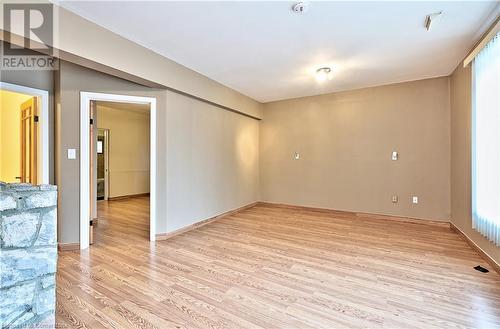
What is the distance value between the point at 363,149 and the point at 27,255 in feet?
17.1

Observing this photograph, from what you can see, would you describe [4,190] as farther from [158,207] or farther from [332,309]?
[332,309]

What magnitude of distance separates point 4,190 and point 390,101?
5.56 metres

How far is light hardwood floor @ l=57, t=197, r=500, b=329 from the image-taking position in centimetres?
184

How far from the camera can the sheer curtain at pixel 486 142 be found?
98.3 inches

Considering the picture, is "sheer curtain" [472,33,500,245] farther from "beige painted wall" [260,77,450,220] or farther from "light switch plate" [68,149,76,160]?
"light switch plate" [68,149,76,160]

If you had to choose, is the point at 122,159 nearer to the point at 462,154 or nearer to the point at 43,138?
the point at 43,138

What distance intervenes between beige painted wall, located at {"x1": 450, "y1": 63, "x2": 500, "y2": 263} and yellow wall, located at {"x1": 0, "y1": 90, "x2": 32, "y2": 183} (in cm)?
690

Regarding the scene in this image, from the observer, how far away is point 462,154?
358cm

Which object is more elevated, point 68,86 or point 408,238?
point 68,86

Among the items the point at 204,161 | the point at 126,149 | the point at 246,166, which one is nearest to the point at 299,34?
the point at 204,161

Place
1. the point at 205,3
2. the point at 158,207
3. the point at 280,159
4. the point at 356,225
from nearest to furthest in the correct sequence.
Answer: the point at 205,3, the point at 158,207, the point at 356,225, the point at 280,159

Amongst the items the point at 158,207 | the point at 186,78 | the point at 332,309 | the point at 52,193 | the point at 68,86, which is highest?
the point at 186,78

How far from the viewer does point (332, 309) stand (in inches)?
76.9

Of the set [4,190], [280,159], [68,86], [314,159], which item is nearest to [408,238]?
[314,159]
